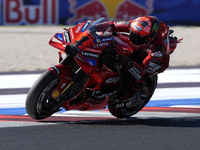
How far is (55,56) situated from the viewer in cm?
1262

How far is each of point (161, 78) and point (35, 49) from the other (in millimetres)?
4836

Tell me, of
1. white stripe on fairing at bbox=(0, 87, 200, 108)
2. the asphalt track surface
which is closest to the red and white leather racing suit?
the asphalt track surface

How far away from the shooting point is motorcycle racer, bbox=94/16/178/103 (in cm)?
605

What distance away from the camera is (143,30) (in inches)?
238

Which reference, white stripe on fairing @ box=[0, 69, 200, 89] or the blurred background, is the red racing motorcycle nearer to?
white stripe on fairing @ box=[0, 69, 200, 89]

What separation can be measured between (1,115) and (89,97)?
4.36ft

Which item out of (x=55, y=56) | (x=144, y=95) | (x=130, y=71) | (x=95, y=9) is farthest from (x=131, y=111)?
(x=95, y=9)

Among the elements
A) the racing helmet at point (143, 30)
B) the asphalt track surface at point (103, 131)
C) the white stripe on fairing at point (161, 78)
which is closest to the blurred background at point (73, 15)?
the white stripe on fairing at point (161, 78)

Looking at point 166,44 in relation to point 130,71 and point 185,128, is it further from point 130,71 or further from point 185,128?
point 185,128

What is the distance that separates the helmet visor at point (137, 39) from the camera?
6.16 meters

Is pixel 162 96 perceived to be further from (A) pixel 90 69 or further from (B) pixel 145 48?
(A) pixel 90 69

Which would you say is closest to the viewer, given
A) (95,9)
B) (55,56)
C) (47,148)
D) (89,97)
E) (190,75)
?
(47,148)

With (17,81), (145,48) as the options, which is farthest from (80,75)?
(17,81)

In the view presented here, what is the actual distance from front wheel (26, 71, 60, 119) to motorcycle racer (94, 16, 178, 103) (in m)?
0.85
